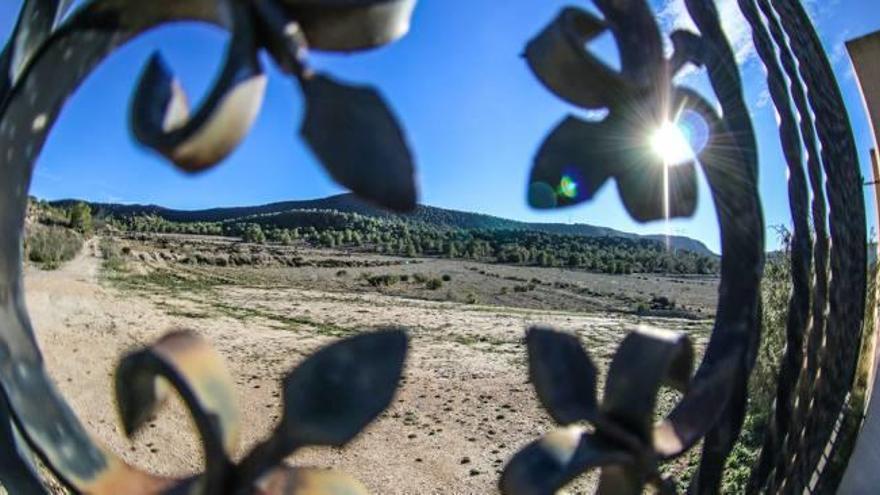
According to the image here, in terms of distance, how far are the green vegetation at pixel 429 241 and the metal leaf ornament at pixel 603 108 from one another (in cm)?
2509

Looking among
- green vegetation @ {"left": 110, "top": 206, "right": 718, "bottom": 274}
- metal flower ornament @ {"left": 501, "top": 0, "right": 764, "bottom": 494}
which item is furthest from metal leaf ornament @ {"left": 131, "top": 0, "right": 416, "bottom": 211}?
green vegetation @ {"left": 110, "top": 206, "right": 718, "bottom": 274}

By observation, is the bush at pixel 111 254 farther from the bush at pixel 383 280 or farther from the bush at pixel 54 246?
the bush at pixel 383 280

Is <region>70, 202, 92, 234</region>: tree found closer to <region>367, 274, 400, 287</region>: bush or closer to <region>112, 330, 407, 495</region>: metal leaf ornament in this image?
<region>367, 274, 400, 287</region>: bush

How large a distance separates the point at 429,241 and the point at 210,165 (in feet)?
90.9

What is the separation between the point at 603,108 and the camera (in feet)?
1.08

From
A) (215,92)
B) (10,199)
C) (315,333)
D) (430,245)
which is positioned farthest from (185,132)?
(430,245)

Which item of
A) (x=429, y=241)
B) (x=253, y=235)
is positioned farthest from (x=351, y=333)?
(x=429, y=241)

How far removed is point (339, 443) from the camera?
0.25 metres

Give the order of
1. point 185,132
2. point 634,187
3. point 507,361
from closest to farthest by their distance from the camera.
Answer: point 185,132 < point 634,187 < point 507,361

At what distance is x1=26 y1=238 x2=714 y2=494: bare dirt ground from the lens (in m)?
4.45

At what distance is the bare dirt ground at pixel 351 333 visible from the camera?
4449 mm

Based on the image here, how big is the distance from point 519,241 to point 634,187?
27.9 meters

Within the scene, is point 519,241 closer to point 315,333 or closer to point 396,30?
point 315,333

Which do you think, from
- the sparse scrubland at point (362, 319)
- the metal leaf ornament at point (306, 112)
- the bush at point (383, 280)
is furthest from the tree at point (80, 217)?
the metal leaf ornament at point (306, 112)
